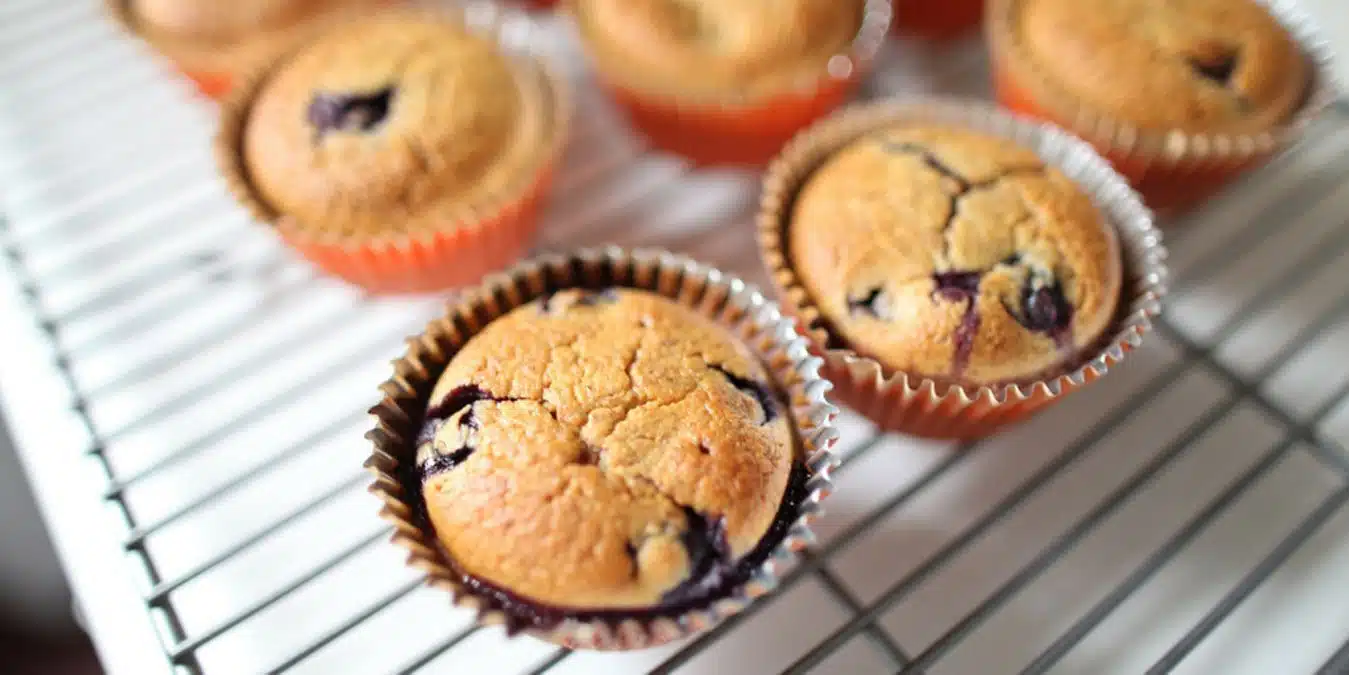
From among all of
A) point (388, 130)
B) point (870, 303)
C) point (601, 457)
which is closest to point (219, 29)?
point (388, 130)

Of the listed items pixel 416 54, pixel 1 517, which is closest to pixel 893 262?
pixel 416 54

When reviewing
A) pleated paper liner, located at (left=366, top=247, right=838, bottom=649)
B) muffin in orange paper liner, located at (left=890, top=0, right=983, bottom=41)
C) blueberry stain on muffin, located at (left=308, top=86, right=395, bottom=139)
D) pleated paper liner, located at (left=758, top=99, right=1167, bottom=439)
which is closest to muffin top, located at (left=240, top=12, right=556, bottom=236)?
blueberry stain on muffin, located at (left=308, top=86, right=395, bottom=139)

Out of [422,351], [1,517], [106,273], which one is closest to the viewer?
[422,351]

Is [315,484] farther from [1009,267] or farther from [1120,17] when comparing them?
[1120,17]

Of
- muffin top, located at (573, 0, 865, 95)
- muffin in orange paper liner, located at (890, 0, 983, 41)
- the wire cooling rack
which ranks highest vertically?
muffin top, located at (573, 0, 865, 95)

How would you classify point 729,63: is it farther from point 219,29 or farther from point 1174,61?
point 219,29

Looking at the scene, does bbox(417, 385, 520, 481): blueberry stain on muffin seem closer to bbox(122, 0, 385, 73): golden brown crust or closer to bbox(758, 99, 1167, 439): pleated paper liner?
bbox(758, 99, 1167, 439): pleated paper liner
